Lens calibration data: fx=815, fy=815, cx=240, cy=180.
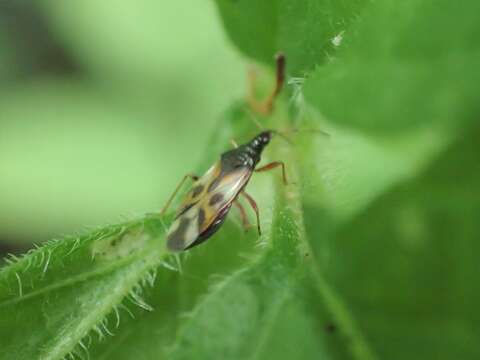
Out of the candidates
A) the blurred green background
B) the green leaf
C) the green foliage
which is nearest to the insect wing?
the green foliage

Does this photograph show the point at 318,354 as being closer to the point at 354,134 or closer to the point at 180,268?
the point at 180,268

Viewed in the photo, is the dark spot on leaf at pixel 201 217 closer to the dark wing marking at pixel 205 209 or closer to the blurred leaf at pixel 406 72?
the dark wing marking at pixel 205 209

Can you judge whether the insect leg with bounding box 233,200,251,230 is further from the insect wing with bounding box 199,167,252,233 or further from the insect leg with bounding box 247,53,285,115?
the insect leg with bounding box 247,53,285,115

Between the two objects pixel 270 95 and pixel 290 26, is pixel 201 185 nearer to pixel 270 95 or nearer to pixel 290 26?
pixel 270 95

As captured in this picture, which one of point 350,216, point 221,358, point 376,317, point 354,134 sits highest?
point 354,134

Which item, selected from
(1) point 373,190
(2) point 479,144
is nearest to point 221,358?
(1) point 373,190

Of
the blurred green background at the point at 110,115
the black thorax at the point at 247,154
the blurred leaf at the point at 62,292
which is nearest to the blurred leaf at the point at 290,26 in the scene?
the black thorax at the point at 247,154
